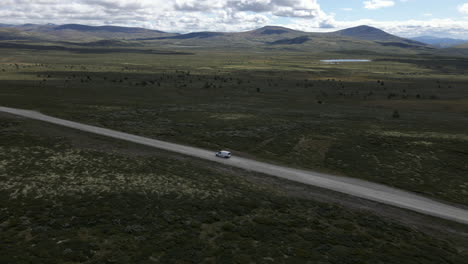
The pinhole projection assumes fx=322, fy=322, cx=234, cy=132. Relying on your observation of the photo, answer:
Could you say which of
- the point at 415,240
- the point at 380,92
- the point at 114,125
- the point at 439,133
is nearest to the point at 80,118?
the point at 114,125

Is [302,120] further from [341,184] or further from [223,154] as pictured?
[341,184]

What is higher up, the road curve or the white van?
the white van

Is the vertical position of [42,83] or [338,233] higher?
[42,83]

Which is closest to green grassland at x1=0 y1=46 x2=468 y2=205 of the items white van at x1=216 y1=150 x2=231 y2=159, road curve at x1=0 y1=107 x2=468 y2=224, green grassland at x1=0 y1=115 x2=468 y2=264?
road curve at x1=0 y1=107 x2=468 y2=224

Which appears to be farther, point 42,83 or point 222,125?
point 42,83

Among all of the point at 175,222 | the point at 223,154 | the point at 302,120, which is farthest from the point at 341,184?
the point at 302,120

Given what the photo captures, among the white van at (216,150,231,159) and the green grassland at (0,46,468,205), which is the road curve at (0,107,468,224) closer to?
the white van at (216,150,231,159)

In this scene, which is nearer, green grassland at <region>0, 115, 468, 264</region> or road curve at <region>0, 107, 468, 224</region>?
green grassland at <region>0, 115, 468, 264</region>

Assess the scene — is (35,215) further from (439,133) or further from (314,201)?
(439,133)
